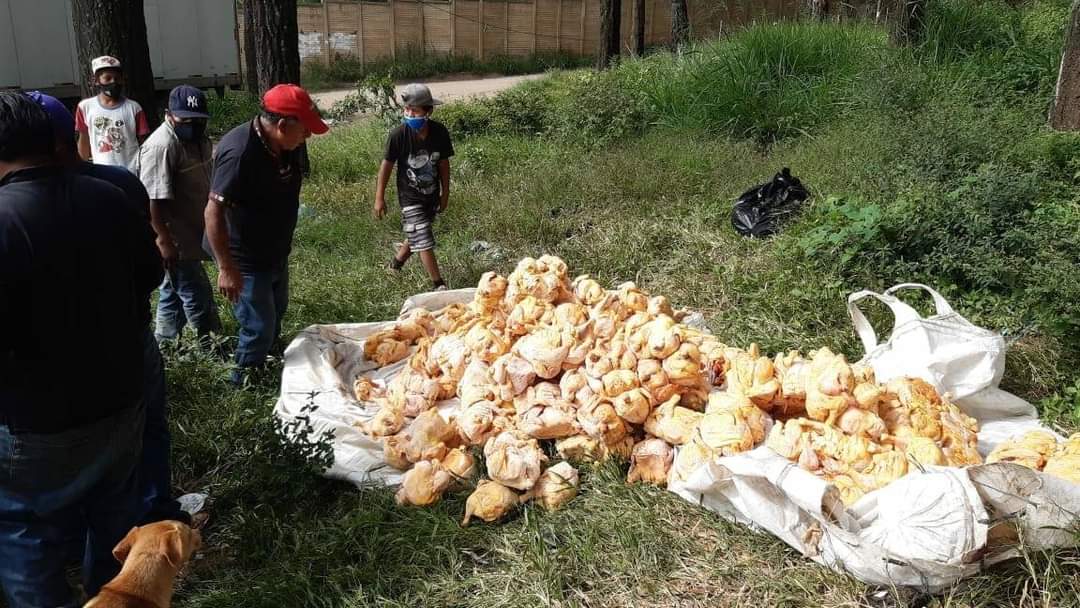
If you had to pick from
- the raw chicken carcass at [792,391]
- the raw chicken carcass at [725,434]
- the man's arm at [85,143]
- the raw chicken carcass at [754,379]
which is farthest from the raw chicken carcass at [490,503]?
the man's arm at [85,143]

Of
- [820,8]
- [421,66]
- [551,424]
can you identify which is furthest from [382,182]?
[421,66]

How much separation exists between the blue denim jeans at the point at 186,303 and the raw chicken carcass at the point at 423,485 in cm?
195

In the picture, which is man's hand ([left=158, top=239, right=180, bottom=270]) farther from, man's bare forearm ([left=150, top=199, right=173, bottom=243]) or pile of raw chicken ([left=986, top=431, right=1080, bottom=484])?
pile of raw chicken ([left=986, top=431, right=1080, bottom=484])

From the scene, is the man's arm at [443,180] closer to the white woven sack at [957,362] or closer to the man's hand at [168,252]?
the man's hand at [168,252]

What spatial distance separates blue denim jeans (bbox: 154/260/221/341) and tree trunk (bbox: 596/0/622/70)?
1171 cm

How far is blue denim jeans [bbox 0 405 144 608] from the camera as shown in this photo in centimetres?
222

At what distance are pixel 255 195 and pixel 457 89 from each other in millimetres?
17804

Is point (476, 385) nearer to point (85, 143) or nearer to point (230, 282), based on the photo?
point (230, 282)

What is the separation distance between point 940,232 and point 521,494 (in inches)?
126

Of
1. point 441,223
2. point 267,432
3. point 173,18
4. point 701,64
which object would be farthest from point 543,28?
point 267,432

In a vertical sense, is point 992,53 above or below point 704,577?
above

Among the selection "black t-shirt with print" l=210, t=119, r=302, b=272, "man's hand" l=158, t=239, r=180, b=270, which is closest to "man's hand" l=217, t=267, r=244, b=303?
"black t-shirt with print" l=210, t=119, r=302, b=272

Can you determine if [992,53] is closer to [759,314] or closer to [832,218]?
[832,218]

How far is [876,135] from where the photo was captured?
23.2 ft
